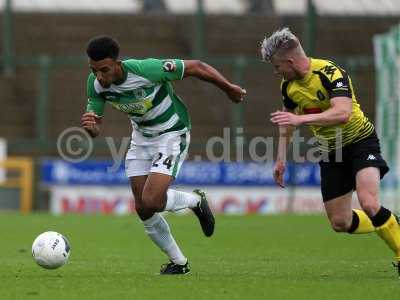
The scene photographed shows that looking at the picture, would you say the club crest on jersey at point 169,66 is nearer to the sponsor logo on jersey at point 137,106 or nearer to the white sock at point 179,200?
the sponsor logo on jersey at point 137,106

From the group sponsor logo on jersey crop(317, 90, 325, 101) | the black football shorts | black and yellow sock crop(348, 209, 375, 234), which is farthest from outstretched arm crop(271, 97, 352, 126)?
black and yellow sock crop(348, 209, 375, 234)

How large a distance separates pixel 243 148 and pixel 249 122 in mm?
748

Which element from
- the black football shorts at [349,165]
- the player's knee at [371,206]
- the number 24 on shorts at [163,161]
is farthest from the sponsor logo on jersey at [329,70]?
the number 24 on shorts at [163,161]

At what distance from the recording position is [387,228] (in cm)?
945

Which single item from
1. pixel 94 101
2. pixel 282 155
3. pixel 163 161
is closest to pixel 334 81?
pixel 282 155

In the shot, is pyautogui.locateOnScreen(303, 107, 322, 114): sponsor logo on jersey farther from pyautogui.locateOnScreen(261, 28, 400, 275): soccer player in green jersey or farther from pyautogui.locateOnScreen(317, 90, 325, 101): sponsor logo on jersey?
pyautogui.locateOnScreen(317, 90, 325, 101): sponsor logo on jersey

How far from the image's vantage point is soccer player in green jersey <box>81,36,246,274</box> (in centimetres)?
962

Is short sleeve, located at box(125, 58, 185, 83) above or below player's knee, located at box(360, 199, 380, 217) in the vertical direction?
above

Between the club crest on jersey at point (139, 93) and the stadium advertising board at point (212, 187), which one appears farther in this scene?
the stadium advertising board at point (212, 187)

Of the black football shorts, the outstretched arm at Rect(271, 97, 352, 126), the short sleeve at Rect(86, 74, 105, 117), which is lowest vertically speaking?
the black football shorts

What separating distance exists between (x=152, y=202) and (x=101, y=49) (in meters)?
1.34

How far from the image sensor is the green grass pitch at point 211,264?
8281 millimetres

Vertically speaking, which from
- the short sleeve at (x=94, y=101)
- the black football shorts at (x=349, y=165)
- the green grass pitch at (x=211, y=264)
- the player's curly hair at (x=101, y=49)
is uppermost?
the player's curly hair at (x=101, y=49)

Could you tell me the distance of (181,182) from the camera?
2386 centimetres
